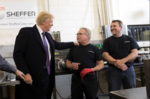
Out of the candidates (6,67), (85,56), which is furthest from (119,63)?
(6,67)

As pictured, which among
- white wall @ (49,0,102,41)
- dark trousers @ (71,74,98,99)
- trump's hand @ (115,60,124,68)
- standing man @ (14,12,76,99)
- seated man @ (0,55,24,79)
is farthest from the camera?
white wall @ (49,0,102,41)

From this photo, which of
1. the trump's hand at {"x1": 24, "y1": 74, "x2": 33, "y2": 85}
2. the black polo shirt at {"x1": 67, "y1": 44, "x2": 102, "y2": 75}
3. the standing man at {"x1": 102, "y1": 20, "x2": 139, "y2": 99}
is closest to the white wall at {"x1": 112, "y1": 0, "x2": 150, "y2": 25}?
the standing man at {"x1": 102, "y1": 20, "x2": 139, "y2": 99}

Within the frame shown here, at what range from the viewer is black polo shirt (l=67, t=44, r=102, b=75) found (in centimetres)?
231

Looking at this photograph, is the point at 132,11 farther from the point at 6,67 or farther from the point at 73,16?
the point at 6,67

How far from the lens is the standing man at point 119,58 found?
8.10 ft

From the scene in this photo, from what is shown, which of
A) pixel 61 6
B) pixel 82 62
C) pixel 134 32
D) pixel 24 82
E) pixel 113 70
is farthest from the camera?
pixel 134 32

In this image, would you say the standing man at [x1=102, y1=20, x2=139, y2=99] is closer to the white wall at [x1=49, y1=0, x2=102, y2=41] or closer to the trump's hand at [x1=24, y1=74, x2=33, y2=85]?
the trump's hand at [x1=24, y1=74, x2=33, y2=85]

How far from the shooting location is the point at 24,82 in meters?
1.93

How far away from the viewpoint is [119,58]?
8.25 feet

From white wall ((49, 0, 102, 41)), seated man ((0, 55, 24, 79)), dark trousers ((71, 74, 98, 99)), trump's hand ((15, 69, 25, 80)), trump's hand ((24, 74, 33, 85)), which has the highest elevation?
white wall ((49, 0, 102, 41))

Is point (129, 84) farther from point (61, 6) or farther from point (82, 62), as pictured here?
point (61, 6)

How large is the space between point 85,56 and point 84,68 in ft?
0.54

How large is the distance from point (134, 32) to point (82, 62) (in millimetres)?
2304

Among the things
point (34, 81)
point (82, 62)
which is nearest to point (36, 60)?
point (34, 81)
